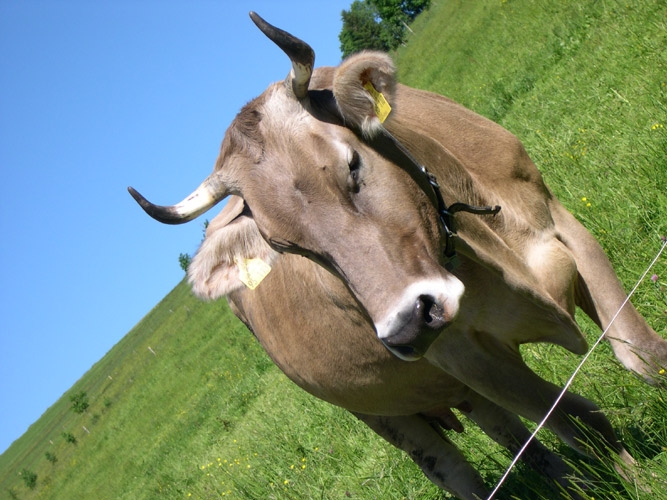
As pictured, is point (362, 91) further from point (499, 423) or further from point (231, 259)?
point (499, 423)

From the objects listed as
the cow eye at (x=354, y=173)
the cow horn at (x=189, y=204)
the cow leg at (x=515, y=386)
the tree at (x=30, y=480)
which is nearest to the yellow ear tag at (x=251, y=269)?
the cow horn at (x=189, y=204)

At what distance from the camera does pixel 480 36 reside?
74.8ft

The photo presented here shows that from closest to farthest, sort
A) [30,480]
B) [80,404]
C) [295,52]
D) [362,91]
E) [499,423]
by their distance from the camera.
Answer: [295,52] < [362,91] < [499,423] < [30,480] < [80,404]

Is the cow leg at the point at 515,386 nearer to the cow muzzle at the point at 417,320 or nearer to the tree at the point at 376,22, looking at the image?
the cow muzzle at the point at 417,320

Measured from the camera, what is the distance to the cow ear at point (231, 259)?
13.7ft

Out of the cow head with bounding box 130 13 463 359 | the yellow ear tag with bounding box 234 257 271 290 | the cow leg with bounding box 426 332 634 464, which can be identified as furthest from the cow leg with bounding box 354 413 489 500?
the cow head with bounding box 130 13 463 359

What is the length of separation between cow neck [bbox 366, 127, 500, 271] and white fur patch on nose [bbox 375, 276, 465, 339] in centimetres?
50

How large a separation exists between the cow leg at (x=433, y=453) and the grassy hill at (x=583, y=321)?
21 cm

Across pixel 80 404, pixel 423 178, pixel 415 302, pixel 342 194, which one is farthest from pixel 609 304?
pixel 80 404

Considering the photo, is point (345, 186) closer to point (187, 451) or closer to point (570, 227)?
point (570, 227)

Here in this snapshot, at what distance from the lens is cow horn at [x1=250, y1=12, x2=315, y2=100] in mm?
3342

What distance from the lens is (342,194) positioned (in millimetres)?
3523

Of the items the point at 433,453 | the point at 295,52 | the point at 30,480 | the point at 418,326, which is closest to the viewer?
the point at 418,326

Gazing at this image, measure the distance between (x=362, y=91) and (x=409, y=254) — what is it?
0.88 metres
